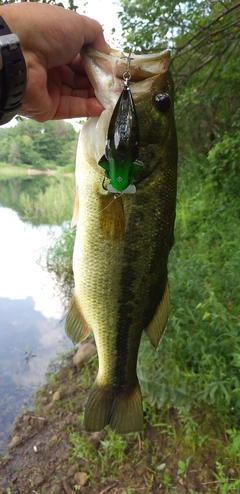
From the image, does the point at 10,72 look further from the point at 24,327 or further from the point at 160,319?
the point at 24,327

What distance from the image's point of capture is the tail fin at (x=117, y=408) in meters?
1.94

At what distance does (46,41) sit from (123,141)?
0.65 meters

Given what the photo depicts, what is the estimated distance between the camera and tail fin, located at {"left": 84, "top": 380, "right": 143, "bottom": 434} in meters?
1.94

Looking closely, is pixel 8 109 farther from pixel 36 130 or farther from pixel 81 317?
pixel 36 130

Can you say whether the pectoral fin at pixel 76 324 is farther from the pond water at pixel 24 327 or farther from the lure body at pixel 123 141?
the pond water at pixel 24 327

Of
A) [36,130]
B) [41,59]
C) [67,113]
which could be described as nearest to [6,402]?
[67,113]

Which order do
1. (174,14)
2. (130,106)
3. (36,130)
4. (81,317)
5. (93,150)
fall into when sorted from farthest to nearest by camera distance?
(36,130) → (174,14) → (81,317) → (93,150) → (130,106)

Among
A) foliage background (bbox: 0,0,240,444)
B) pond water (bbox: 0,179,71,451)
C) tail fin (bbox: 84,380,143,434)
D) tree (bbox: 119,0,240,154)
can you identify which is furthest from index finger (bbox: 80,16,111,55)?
pond water (bbox: 0,179,71,451)

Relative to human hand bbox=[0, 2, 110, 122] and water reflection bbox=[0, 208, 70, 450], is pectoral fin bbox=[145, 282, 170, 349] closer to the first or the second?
human hand bbox=[0, 2, 110, 122]

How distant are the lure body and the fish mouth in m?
0.27

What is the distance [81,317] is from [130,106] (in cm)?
107

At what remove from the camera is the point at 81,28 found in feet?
5.09

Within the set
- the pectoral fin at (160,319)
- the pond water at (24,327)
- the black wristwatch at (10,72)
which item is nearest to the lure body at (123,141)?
the black wristwatch at (10,72)

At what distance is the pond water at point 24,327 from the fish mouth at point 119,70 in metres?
3.95
